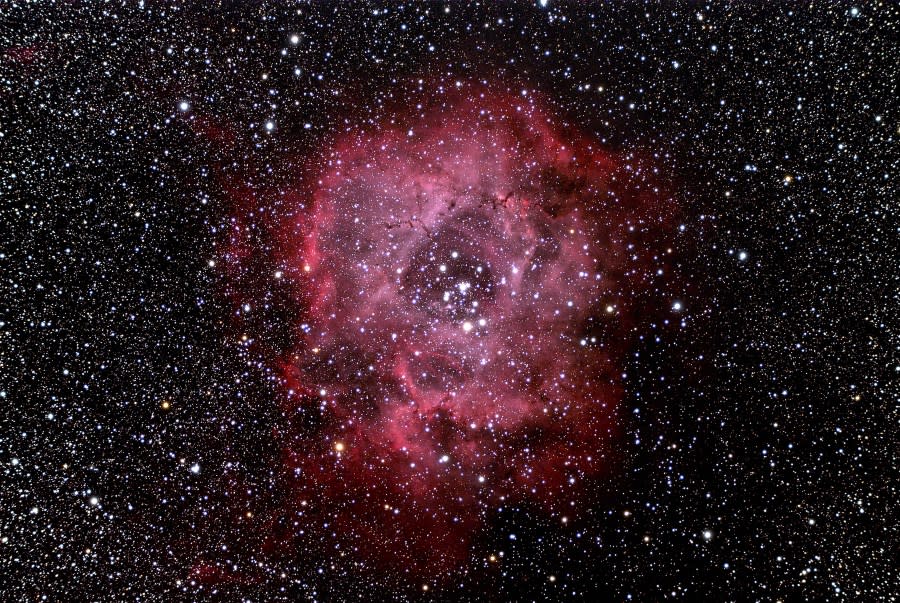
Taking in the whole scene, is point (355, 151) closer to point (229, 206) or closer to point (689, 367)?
point (229, 206)

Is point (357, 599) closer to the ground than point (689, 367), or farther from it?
closer to the ground

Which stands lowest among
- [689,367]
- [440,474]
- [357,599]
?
[357,599]

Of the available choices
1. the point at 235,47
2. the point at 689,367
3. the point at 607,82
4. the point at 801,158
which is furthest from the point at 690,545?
the point at 235,47

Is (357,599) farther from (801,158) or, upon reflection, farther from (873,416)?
(801,158)

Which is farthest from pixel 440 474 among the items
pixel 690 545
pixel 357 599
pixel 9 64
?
pixel 9 64

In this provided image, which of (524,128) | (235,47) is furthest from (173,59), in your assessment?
(524,128)

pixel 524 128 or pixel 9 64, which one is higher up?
pixel 9 64
